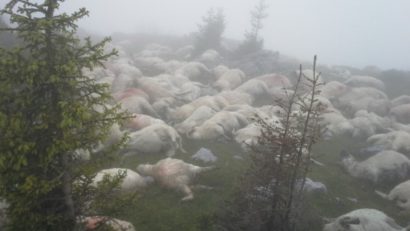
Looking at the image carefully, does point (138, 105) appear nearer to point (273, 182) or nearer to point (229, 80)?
point (229, 80)

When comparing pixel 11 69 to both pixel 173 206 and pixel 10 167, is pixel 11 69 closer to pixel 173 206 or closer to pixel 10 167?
pixel 10 167

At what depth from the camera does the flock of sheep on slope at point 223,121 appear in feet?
66.9

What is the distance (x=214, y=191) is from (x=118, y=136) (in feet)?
29.4

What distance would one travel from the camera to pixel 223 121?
103 feet

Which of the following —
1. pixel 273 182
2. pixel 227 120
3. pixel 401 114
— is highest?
pixel 273 182

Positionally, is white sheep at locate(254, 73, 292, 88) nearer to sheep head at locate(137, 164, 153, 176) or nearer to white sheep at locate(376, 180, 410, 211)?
white sheep at locate(376, 180, 410, 211)

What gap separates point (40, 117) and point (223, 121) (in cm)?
Answer: 2163

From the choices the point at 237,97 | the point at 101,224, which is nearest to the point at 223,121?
the point at 237,97

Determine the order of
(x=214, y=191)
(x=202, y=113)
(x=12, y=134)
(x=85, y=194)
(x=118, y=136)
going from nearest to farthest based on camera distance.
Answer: (x=12, y=134) → (x=85, y=194) → (x=214, y=191) → (x=118, y=136) → (x=202, y=113)

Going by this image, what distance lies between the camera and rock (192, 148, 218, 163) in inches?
994

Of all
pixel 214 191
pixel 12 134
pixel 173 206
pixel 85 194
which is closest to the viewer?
pixel 12 134

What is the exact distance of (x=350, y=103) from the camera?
143 feet

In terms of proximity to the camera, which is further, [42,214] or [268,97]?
[268,97]

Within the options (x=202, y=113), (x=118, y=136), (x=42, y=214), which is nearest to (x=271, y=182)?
(x=42, y=214)
